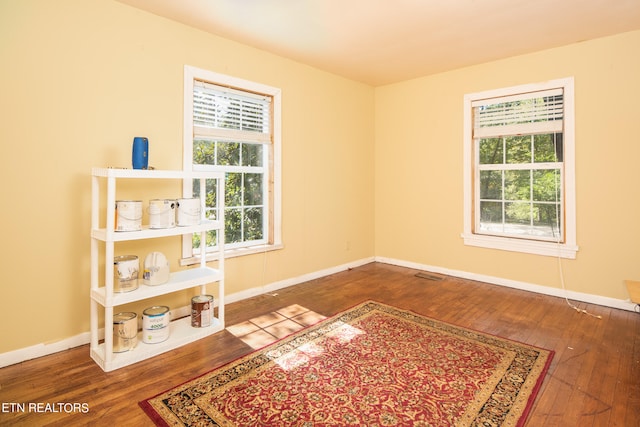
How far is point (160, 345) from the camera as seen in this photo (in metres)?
2.53

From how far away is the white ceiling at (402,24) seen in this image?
2.85 metres

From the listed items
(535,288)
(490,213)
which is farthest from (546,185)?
(535,288)

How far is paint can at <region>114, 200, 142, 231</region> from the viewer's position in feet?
7.92

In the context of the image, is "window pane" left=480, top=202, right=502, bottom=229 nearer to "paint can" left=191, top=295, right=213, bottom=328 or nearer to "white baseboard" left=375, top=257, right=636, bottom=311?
"white baseboard" left=375, top=257, right=636, bottom=311

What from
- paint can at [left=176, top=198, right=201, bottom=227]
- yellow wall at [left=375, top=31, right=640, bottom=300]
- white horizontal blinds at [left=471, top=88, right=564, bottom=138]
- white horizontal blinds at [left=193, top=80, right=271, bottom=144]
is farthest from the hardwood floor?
white horizontal blinds at [left=471, top=88, right=564, bottom=138]

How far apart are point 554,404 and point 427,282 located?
2.43m

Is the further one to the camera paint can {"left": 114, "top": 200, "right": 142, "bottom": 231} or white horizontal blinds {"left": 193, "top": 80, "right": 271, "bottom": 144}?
white horizontal blinds {"left": 193, "top": 80, "right": 271, "bottom": 144}

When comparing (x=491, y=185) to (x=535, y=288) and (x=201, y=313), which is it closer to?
(x=535, y=288)

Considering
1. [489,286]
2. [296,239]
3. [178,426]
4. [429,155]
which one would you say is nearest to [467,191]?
[429,155]

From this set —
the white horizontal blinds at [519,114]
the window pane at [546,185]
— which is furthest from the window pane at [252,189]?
the window pane at [546,185]

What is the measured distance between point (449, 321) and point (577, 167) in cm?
226

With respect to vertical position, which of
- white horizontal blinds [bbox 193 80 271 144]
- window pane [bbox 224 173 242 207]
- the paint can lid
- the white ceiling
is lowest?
the paint can lid

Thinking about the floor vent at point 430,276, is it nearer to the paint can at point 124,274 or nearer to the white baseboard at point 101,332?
the white baseboard at point 101,332

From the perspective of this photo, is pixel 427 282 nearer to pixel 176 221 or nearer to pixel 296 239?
pixel 296 239
